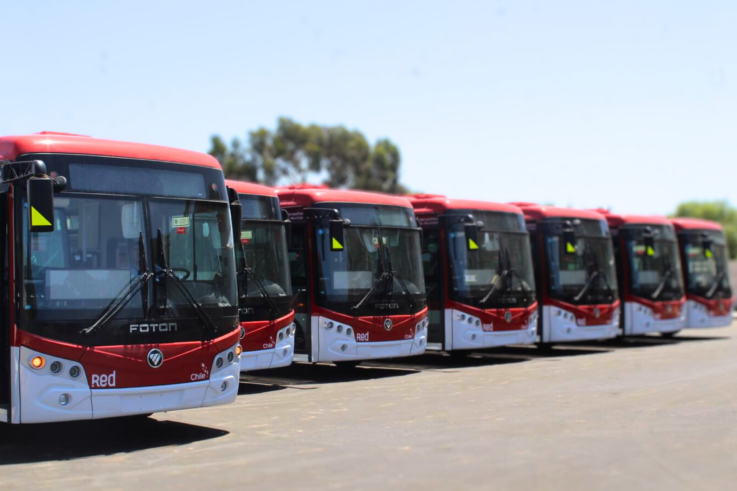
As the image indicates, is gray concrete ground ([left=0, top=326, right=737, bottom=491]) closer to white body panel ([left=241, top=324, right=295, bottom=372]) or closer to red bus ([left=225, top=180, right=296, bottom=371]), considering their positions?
white body panel ([left=241, top=324, right=295, bottom=372])

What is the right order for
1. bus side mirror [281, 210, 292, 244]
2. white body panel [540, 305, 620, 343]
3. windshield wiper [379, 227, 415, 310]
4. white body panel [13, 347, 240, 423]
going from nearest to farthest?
white body panel [13, 347, 240, 423] < bus side mirror [281, 210, 292, 244] < windshield wiper [379, 227, 415, 310] < white body panel [540, 305, 620, 343]

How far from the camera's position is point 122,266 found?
9.24m

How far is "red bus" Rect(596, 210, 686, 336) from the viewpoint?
23.2 meters

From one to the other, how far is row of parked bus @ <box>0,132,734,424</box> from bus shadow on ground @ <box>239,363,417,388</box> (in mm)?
525

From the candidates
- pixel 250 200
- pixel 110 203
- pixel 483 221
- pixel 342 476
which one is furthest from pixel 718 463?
pixel 483 221

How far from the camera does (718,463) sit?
8.17 meters

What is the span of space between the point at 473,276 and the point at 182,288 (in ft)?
30.7

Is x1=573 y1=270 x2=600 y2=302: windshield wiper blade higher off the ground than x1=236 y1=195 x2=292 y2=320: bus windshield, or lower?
lower

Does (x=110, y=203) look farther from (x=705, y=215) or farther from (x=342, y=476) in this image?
(x=705, y=215)

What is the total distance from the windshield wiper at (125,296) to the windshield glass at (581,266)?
12.7 meters

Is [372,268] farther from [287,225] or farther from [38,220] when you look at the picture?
[38,220]

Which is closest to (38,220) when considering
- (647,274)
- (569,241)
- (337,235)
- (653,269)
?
(337,235)

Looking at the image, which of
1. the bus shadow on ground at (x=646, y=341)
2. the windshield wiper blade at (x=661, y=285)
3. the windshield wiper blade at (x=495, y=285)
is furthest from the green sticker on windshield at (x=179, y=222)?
the windshield wiper blade at (x=661, y=285)

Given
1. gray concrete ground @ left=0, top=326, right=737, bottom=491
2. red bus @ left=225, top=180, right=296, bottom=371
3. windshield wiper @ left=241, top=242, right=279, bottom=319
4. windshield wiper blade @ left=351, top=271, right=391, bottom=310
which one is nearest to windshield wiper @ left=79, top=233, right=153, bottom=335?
gray concrete ground @ left=0, top=326, right=737, bottom=491
